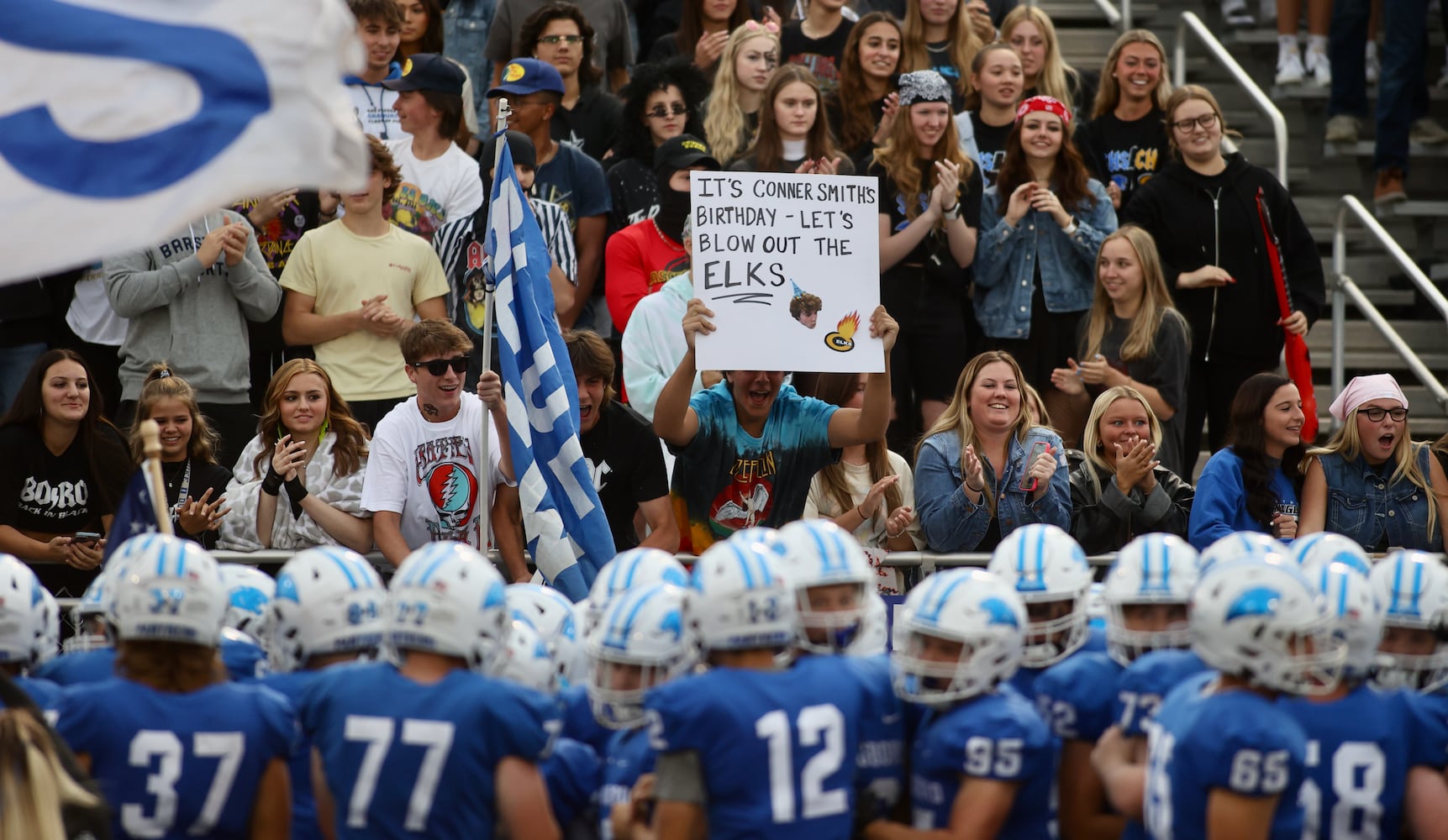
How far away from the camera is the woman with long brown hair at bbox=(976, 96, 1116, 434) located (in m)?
10.7

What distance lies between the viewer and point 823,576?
577 cm

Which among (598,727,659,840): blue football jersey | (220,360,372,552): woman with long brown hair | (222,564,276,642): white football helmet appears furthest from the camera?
(220,360,372,552): woman with long brown hair

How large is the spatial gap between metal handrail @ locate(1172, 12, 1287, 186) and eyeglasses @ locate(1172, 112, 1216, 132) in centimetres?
126

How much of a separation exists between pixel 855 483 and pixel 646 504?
1.01m

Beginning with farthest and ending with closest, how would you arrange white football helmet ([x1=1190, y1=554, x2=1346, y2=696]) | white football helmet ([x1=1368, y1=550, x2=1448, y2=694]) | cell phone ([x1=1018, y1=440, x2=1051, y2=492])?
1. cell phone ([x1=1018, y1=440, x2=1051, y2=492])
2. white football helmet ([x1=1368, y1=550, x2=1448, y2=694])
3. white football helmet ([x1=1190, y1=554, x2=1346, y2=696])

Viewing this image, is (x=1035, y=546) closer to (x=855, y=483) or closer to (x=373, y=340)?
(x=855, y=483)

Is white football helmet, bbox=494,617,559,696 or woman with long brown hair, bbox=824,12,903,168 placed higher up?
woman with long brown hair, bbox=824,12,903,168

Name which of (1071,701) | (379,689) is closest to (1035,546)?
(1071,701)

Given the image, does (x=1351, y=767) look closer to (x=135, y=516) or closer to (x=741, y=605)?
(x=741, y=605)

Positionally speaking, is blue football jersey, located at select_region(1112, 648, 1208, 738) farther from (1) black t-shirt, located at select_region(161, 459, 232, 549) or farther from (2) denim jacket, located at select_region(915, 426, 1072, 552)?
(1) black t-shirt, located at select_region(161, 459, 232, 549)

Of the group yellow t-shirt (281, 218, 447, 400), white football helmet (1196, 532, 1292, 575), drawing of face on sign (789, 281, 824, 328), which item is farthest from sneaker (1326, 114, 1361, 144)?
white football helmet (1196, 532, 1292, 575)

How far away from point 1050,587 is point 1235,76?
792 centimetres

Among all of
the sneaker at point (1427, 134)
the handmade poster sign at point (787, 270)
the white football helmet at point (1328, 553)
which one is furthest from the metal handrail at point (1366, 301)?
the white football helmet at point (1328, 553)

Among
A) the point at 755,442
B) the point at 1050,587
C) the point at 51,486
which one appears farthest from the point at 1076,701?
the point at 51,486
